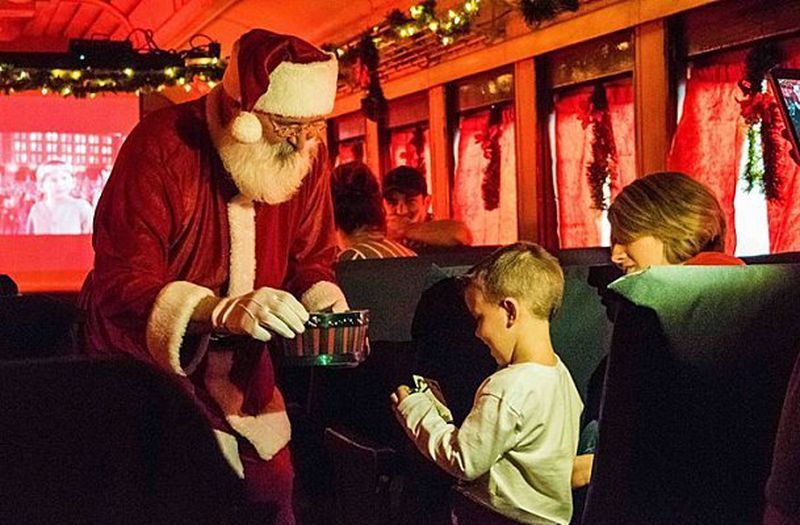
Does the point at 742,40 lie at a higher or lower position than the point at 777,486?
higher

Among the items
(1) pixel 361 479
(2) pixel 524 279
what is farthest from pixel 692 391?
(1) pixel 361 479

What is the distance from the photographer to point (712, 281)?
5.44 ft

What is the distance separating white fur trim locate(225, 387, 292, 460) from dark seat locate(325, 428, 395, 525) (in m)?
0.43

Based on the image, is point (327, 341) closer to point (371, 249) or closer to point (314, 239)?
point (314, 239)

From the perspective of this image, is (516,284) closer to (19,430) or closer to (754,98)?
(19,430)

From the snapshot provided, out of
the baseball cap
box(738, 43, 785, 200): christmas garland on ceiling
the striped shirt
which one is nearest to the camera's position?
the striped shirt

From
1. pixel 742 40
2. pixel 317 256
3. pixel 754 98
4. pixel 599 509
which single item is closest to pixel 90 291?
pixel 317 256

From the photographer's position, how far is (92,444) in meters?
1.15

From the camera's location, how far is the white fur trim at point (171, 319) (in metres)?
1.94

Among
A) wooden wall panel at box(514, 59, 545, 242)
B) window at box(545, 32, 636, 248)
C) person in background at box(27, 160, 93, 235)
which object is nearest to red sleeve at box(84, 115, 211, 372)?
window at box(545, 32, 636, 248)

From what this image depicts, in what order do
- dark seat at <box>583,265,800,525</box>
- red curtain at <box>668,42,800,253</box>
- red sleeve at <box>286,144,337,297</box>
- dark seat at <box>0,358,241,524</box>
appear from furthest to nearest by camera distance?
→ red curtain at <box>668,42,800,253</box> < red sleeve at <box>286,144,337,297</box> < dark seat at <box>583,265,800,525</box> < dark seat at <box>0,358,241,524</box>

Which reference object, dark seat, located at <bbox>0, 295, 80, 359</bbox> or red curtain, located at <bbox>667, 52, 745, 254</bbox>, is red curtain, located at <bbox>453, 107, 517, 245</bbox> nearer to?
red curtain, located at <bbox>667, 52, 745, 254</bbox>

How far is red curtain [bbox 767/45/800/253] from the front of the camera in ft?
20.2

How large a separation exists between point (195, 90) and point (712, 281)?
14962mm
